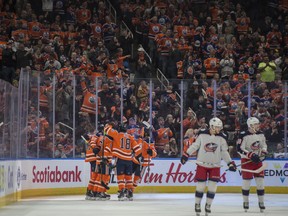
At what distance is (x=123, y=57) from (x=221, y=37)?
347 centimetres

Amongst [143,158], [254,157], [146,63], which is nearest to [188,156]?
[254,157]

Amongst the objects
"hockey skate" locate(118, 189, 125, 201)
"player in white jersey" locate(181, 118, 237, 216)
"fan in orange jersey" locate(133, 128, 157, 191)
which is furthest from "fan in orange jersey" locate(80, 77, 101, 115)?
"player in white jersey" locate(181, 118, 237, 216)

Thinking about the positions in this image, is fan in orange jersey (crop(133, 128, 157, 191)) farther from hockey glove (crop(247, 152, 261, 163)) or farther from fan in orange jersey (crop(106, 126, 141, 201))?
hockey glove (crop(247, 152, 261, 163))

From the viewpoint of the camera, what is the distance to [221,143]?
50.1ft

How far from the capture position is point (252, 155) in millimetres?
16406

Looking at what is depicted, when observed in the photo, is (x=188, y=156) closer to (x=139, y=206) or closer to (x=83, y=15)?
(x=139, y=206)

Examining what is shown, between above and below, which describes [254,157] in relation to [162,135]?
below

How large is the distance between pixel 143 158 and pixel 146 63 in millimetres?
4879

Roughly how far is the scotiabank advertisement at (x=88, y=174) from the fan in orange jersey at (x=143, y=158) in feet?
1.53

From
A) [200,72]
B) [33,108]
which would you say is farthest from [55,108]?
[200,72]

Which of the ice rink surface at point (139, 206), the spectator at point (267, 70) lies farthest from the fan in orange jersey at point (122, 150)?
the spectator at point (267, 70)

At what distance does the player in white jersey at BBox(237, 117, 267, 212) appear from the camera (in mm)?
16453

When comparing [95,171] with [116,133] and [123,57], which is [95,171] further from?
[123,57]

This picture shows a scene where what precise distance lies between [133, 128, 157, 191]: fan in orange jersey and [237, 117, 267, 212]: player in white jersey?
151 inches
